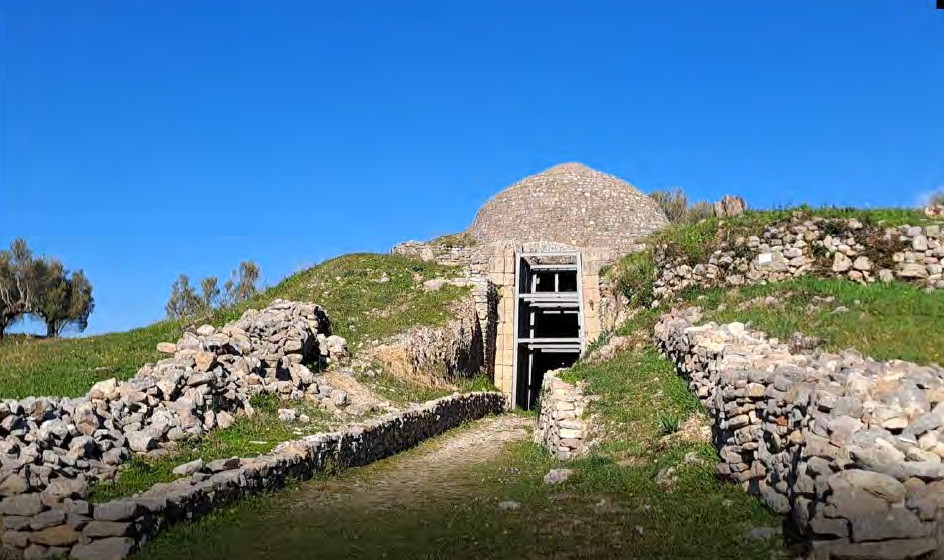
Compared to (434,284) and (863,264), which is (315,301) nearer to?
(434,284)

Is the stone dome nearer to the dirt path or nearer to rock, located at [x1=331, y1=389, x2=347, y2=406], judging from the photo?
the dirt path

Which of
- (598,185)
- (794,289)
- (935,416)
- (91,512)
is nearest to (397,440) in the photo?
(91,512)

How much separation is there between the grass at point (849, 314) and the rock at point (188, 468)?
8.95m

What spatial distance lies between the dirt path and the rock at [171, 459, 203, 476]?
1414 mm

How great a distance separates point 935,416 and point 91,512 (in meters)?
8.77

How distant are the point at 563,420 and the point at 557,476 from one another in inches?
106

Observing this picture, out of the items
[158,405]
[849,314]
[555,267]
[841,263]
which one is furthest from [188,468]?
[555,267]

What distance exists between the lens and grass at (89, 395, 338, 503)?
923 centimetres

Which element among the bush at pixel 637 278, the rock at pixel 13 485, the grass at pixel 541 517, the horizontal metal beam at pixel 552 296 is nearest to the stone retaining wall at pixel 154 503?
the grass at pixel 541 517

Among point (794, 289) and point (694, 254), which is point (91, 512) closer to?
point (794, 289)

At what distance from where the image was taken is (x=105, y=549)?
292 inches

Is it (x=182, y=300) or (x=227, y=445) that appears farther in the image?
(x=182, y=300)

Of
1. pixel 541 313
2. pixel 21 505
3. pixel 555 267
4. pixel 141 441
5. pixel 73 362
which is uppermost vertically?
pixel 555 267

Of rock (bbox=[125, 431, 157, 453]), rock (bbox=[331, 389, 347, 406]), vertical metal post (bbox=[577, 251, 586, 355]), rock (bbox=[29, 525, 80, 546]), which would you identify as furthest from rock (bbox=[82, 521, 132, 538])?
vertical metal post (bbox=[577, 251, 586, 355])
